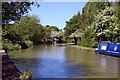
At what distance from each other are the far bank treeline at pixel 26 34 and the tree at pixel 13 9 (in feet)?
3.61

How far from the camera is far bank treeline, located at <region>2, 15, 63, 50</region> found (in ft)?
57.7

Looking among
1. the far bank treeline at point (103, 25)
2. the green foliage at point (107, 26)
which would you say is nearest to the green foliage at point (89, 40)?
the far bank treeline at point (103, 25)

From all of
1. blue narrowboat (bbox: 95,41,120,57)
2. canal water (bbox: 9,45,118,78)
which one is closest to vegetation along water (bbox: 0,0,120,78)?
canal water (bbox: 9,45,118,78)

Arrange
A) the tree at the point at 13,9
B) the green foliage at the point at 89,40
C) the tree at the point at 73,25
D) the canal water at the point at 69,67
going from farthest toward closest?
1. the tree at the point at 73,25
2. the green foliage at the point at 89,40
3. the canal water at the point at 69,67
4. the tree at the point at 13,9

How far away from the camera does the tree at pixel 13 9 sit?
46.0 ft

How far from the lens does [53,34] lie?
86812mm

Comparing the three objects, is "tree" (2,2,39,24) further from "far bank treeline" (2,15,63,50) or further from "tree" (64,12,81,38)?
"tree" (64,12,81,38)

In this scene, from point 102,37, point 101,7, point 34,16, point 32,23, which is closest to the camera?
point 102,37

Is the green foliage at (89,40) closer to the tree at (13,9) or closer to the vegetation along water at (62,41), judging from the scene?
the vegetation along water at (62,41)

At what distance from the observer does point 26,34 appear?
53.9 meters

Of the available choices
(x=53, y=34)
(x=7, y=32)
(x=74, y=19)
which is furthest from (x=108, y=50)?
(x=53, y=34)

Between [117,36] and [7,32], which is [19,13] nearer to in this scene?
[7,32]

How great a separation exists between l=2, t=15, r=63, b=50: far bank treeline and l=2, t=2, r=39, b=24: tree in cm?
110

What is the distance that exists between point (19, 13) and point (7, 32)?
1981 mm
